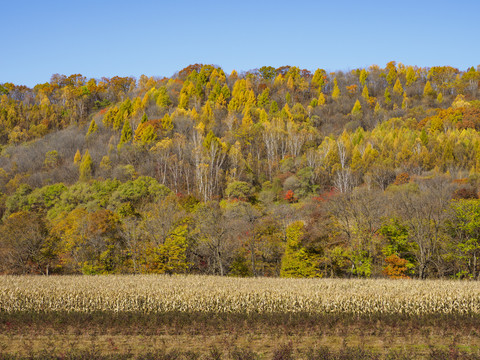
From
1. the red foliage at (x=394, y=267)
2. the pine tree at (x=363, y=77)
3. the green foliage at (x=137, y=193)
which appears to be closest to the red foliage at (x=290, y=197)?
the green foliage at (x=137, y=193)

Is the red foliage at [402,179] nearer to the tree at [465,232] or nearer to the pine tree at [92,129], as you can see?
the tree at [465,232]

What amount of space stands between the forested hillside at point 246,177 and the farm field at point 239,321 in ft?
61.6

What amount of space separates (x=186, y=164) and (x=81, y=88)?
258ft

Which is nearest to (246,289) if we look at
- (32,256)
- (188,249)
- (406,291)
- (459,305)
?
(406,291)

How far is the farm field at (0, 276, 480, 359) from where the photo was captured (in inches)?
639

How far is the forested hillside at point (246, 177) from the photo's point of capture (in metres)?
44.8

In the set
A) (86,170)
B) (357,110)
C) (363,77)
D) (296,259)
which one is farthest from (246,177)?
(363,77)

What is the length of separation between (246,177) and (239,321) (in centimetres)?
5648

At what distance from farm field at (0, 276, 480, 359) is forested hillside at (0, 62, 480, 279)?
1878 cm

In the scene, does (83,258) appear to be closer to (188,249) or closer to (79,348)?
(188,249)

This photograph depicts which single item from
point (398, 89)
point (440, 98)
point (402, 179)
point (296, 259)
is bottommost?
point (296, 259)

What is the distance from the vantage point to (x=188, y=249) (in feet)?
161

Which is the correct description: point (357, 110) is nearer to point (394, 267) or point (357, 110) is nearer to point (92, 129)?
point (92, 129)

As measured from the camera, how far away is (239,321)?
2002 centimetres
